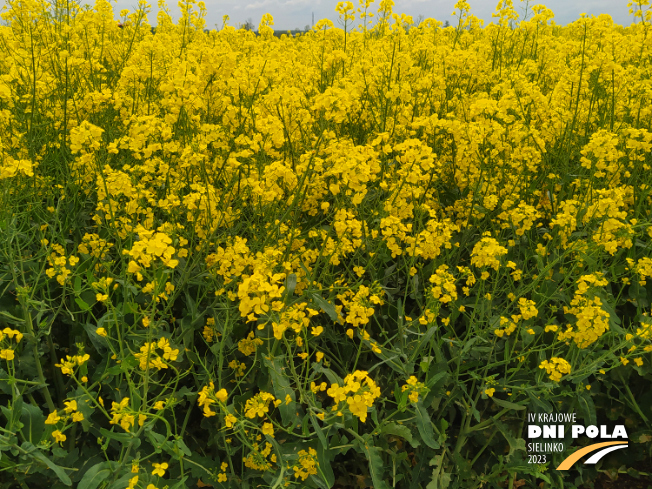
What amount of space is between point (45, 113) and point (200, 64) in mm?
1100

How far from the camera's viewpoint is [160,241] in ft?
5.05

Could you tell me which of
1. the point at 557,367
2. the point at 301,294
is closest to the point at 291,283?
the point at 301,294

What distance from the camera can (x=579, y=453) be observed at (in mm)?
2504

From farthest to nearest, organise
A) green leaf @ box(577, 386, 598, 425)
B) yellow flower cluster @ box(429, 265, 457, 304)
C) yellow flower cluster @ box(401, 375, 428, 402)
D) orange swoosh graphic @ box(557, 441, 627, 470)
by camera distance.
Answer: orange swoosh graphic @ box(557, 441, 627, 470) → green leaf @ box(577, 386, 598, 425) → yellow flower cluster @ box(429, 265, 457, 304) → yellow flower cluster @ box(401, 375, 428, 402)

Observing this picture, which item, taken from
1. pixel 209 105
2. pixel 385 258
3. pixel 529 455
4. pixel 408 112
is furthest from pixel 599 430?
pixel 209 105

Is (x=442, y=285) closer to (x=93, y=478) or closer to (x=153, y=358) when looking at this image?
(x=153, y=358)

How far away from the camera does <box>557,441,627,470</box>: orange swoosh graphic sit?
2.43 m

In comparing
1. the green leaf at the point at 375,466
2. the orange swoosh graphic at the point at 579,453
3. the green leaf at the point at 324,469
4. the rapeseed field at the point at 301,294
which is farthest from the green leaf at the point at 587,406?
the green leaf at the point at 324,469

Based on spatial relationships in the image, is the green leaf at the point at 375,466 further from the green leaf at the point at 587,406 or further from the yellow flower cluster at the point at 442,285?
the green leaf at the point at 587,406

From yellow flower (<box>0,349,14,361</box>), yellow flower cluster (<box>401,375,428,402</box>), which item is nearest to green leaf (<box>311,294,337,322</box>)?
yellow flower cluster (<box>401,375,428,402</box>)

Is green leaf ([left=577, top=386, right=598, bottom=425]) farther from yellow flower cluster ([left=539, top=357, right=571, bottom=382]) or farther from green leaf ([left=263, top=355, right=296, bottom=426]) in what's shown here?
green leaf ([left=263, top=355, right=296, bottom=426])

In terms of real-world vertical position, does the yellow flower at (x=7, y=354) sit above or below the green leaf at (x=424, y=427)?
above

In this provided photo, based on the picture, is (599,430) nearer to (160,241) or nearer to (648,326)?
(648,326)

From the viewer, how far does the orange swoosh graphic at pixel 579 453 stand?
2432 millimetres
